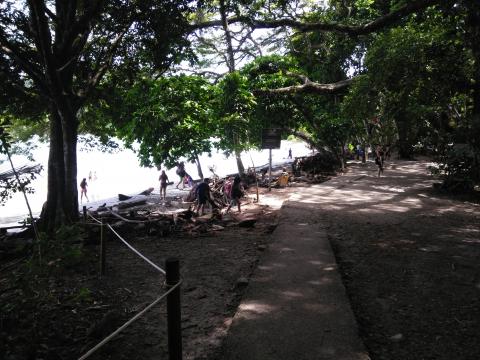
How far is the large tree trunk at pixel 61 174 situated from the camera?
9859 mm

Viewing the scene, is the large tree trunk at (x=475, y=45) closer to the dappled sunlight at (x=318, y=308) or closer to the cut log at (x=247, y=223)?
the dappled sunlight at (x=318, y=308)

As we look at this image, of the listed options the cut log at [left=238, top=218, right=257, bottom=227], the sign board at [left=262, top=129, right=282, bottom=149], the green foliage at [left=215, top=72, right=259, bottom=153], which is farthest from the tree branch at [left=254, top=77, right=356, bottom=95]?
the cut log at [left=238, top=218, right=257, bottom=227]

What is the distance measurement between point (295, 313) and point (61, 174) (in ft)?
28.4

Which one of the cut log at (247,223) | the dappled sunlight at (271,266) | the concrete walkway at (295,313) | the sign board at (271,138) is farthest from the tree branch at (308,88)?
the dappled sunlight at (271,266)

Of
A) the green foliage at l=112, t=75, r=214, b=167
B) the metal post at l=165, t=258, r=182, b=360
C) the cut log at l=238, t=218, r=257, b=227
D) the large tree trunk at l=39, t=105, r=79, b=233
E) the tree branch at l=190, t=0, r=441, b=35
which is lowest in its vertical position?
the cut log at l=238, t=218, r=257, b=227

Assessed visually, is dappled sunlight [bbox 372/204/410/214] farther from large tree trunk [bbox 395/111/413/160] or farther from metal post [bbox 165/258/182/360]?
large tree trunk [bbox 395/111/413/160]

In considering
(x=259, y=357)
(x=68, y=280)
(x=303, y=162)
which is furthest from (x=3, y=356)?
(x=303, y=162)

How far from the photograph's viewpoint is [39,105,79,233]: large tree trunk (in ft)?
32.3

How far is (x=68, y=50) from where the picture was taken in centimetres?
966

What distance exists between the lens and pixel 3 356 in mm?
3080

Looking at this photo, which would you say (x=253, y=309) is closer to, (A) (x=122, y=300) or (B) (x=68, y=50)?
(A) (x=122, y=300)

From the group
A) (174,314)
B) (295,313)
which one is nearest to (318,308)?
(295,313)

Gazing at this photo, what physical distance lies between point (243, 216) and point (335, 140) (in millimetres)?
14131

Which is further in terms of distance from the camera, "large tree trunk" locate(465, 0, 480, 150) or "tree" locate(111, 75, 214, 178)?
"tree" locate(111, 75, 214, 178)
